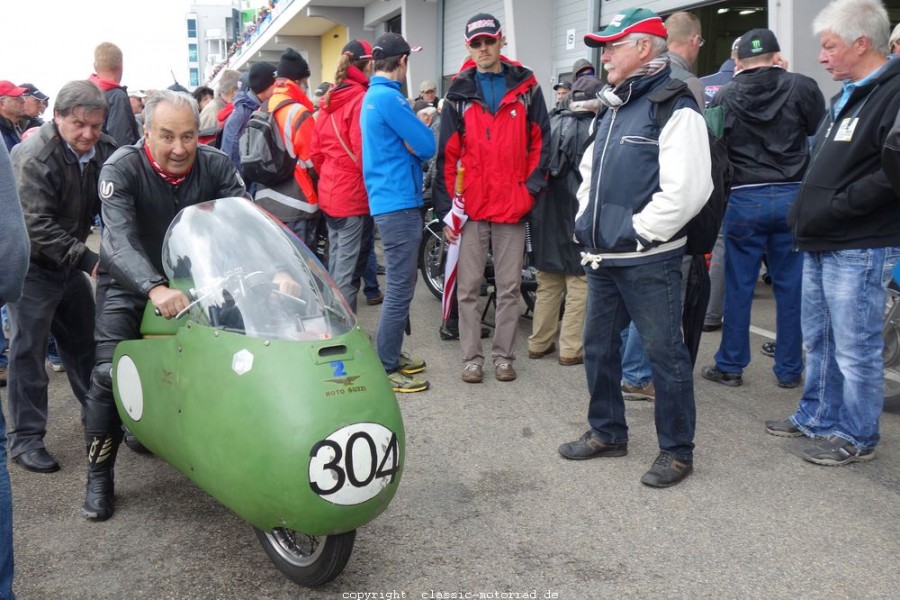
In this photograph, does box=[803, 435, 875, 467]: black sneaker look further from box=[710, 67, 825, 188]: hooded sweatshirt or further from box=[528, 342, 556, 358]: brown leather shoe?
box=[528, 342, 556, 358]: brown leather shoe

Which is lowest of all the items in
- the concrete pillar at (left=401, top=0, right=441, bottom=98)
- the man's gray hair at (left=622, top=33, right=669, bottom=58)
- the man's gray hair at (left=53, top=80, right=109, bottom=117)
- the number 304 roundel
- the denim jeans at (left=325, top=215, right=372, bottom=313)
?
the number 304 roundel

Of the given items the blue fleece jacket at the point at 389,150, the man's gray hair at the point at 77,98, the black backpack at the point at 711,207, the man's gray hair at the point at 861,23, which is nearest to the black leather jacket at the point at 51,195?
the man's gray hair at the point at 77,98

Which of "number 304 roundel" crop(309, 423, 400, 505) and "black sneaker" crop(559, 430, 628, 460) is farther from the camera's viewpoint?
"black sneaker" crop(559, 430, 628, 460)

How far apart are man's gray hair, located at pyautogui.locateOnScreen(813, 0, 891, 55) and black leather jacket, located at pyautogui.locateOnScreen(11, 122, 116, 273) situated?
376 centimetres

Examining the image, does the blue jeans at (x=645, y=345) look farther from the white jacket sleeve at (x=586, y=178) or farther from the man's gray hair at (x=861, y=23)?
the man's gray hair at (x=861, y=23)

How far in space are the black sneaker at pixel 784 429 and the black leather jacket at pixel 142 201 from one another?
123 inches

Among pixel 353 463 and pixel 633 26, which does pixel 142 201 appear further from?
pixel 633 26

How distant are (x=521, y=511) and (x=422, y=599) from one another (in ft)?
2.62

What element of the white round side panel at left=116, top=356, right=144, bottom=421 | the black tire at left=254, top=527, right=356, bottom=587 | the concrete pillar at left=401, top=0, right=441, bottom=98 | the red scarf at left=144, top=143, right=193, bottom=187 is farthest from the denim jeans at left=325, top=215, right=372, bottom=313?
the concrete pillar at left=401, top=0, right=441, bottom=98

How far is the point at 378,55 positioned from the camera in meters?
5.03

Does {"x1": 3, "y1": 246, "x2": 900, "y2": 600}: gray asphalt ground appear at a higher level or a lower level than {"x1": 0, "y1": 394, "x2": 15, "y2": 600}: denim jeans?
lower

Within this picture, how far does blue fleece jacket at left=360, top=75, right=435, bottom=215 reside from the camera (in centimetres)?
500

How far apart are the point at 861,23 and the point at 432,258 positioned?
4.58 metres

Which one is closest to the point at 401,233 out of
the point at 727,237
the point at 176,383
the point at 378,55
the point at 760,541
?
the point at 378,55
